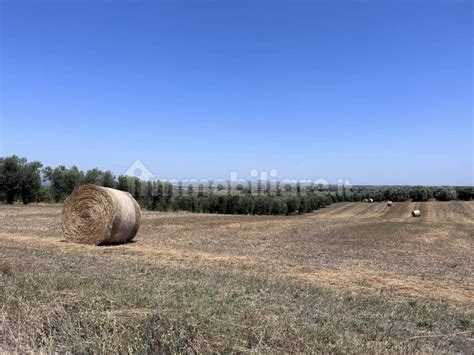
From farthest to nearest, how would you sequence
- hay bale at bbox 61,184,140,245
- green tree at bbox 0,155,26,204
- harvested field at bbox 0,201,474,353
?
green tree at bbox 0,155,26,204
hay bale at bbox 61,184,140,245
harvested field at bbox 0,201,474,353

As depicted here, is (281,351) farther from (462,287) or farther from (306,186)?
(306,186)

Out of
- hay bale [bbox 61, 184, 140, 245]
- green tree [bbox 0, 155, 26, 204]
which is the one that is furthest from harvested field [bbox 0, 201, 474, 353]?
green tree [bbox 0, 155, 26, 204]

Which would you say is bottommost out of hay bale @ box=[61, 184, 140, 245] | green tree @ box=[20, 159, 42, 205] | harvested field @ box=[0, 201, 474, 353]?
harvested field @ box=[0, 201, 474, 353]

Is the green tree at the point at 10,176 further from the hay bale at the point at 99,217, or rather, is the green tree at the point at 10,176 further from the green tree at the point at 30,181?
the hay bale at the point at 99,217

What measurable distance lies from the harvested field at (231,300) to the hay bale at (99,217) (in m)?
1.30

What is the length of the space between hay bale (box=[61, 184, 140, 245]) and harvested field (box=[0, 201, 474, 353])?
130 centimetres

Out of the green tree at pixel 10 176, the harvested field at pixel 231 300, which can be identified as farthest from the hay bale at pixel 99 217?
the green tree at pixel 10 176

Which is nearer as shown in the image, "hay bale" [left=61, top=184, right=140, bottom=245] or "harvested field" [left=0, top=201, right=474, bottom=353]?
"harvested field" [left=0, top=201, right=474, bottom=353]

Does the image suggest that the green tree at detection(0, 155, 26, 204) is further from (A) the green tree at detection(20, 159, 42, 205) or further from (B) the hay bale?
(B) the hay bale

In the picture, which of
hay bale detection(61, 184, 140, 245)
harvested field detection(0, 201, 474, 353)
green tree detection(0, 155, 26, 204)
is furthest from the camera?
green tree detection(0, 155, 26, 204)

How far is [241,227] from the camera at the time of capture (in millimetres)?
23453

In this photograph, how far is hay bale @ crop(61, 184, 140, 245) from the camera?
15.2 m

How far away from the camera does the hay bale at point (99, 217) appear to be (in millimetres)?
15156

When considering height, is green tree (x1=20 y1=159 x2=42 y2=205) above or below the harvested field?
above
